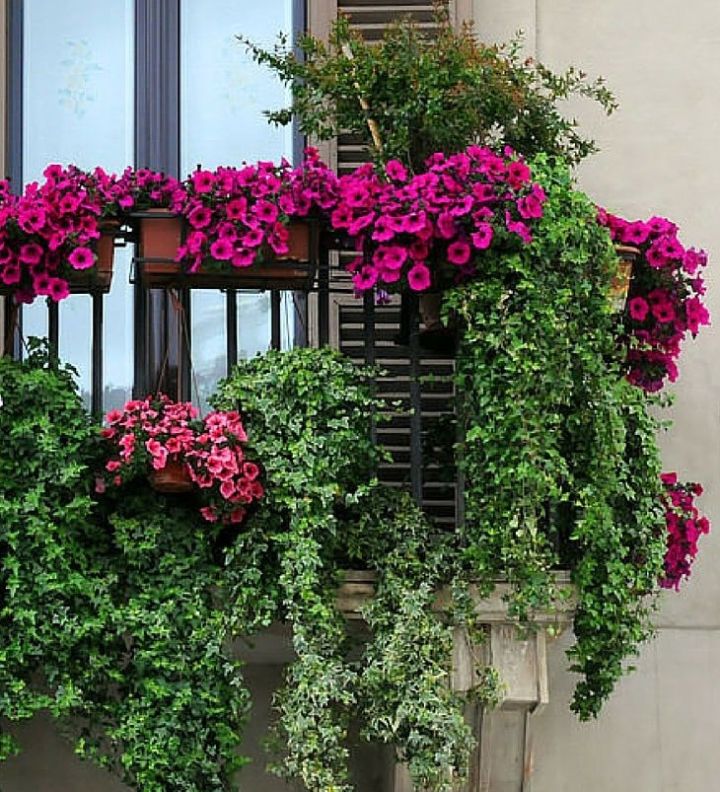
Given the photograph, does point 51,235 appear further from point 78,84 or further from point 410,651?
point 410,651

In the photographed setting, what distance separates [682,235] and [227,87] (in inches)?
60.4

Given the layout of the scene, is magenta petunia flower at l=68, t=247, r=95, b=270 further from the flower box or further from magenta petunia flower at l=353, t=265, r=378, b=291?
magenta petunia flower at l=353, t=265, r=378, b=291

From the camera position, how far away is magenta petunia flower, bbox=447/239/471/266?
7227 mm

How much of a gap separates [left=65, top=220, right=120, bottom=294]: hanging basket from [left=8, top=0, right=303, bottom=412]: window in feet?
2.57

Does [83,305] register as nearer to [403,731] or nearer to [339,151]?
[339,151]

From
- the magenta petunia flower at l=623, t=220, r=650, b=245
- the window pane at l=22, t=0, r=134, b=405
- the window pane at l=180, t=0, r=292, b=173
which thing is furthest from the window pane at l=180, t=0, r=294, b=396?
the magenta petunia flower at l=623, t=220, r=650, b=245

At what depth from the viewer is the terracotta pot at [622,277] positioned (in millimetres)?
7469

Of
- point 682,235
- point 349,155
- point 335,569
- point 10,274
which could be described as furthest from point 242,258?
point 682,235

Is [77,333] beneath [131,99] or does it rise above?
beneath

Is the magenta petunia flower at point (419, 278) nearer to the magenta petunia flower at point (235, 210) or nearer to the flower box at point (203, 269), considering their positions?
the flower box at point (203, 269)

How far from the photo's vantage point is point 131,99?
8.51 metres

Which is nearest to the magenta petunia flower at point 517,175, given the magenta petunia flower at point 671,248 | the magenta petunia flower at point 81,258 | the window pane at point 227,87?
the magenta petunia flower at point 671,248

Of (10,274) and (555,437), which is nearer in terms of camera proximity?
(555,437)

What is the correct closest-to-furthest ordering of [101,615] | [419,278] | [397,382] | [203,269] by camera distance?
[101,615] → [419,278] → [203,269] → [397,382]
